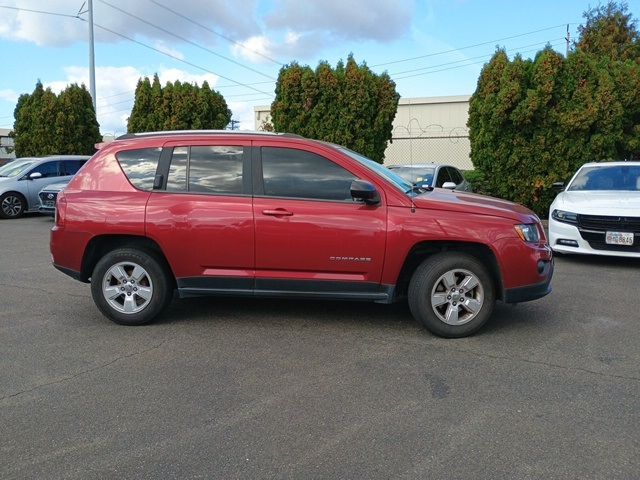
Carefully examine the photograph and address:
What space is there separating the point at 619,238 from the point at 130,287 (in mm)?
6545

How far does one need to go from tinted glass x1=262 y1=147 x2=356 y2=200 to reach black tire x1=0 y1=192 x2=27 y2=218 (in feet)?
41.3

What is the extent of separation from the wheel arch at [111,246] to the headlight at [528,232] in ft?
10.4

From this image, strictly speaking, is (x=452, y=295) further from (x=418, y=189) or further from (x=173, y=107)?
(x=173, y=107)

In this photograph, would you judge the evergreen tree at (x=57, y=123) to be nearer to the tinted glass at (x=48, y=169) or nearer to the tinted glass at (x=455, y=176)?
the tinted glass at (x=48, y=169)

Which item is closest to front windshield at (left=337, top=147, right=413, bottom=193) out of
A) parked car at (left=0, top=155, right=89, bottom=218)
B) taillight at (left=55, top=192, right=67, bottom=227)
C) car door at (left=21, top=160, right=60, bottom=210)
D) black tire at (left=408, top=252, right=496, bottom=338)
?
black tire at (left=408, top=252, right=496, bottom=338)

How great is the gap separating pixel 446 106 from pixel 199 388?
2726 cm

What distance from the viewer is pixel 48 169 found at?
16.1 metres

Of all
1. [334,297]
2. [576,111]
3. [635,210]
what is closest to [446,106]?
[576,111]

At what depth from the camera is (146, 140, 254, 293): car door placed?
5.36 meters

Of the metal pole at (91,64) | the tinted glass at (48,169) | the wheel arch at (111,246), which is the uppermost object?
the metal pole at (91,64)

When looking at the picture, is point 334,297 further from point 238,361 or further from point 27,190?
point 27,190

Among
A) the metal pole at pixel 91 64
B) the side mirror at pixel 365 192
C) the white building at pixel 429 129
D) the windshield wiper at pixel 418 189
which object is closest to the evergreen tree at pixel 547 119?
the windshield wiper at pixel 418 189

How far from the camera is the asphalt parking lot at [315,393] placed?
10.5 feet

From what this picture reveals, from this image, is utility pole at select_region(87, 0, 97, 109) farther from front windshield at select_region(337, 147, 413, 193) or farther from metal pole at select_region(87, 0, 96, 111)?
front windshield at select_region(337, 147, 413, 193)
